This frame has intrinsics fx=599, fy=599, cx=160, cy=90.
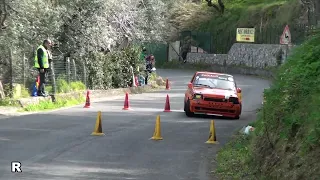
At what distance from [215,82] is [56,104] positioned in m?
5.69

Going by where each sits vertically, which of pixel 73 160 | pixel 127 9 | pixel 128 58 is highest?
pixel 127 9

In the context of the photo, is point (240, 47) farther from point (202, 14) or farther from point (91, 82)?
point (91, 82)

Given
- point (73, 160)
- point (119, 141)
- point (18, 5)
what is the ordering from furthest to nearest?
point (18, 5), point (119, 141), point (73, 160)

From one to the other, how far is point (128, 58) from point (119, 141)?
18506 mm

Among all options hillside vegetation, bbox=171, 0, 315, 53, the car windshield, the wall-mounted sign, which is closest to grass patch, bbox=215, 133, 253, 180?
the car windshield

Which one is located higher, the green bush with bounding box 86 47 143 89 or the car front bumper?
the green bush with bounding box 86 47 143 89

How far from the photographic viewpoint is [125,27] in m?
29.0

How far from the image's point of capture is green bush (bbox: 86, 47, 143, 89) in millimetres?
27281

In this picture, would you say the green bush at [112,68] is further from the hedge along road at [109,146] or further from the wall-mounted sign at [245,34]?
the wall-mounted sign at [245,34]

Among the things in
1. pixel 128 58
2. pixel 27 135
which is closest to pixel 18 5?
pixel 27 135

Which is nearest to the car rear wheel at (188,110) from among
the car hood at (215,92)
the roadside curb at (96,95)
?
the car hood at (215,92)

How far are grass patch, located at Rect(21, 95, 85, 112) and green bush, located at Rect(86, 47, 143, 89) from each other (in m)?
3.13

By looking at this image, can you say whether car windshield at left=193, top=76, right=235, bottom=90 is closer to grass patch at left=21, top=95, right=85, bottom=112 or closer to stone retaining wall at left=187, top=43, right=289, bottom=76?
grass patch at left=21, top=95, right=85, bottom=112

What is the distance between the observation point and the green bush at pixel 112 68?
1074 inches
